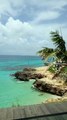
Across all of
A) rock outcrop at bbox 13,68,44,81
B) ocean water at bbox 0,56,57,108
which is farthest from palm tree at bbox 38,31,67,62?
rock outcrop at bbox 13,68,44,81

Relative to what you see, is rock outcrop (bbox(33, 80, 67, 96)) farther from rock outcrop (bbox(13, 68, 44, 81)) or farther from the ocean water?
rock outcrop (bbox(13, 68, 44, 81))

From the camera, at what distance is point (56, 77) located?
2112cm

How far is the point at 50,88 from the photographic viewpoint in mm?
19250

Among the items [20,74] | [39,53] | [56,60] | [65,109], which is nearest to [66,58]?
[56,60]

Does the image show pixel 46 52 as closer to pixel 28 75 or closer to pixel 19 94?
pixel 19 94

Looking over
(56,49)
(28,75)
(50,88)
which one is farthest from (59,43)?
(28,75)

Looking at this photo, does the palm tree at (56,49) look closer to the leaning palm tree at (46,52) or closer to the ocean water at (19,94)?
the leaning palm tree at (46,52)

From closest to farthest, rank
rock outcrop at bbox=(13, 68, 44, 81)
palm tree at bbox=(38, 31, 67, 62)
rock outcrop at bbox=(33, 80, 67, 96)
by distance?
palm tree at bbox=(38, 31, 67, 62)
rock outcrop at bbox=(33, 80, 67, 96)
rock outcrop at bbox=(13, 68, 44, 81)

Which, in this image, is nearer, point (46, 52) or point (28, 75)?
point (46, 52)

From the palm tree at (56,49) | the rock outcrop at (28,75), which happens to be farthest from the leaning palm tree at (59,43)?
the rock outcrop at (28,75)

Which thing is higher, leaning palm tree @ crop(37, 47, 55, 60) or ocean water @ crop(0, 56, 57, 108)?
leaning palm tree @ crop(37, 47, 55, 60)

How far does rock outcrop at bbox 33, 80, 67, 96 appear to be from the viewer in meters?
17.8

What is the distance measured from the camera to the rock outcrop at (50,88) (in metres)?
17.8

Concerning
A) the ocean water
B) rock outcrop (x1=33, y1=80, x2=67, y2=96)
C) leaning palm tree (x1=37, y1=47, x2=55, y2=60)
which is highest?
leaning palm tree (x1=37, y1=47, x2=55, y2=60)
